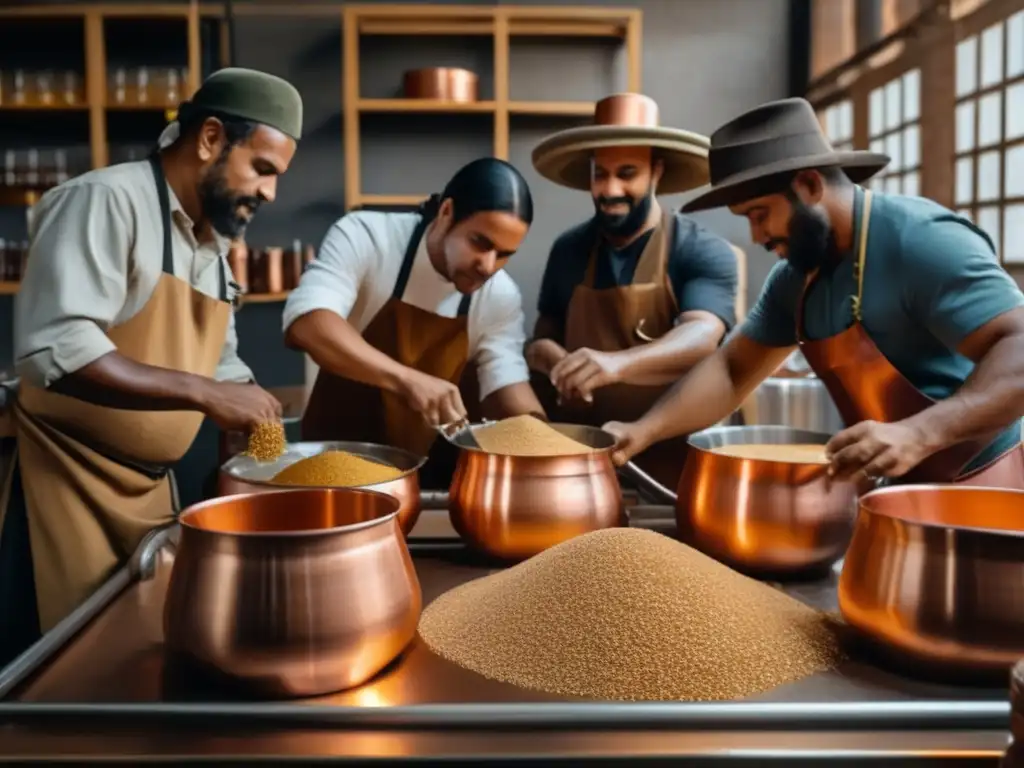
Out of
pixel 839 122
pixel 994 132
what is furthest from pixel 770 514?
pixel 839 122

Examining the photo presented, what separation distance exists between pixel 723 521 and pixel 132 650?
64cm

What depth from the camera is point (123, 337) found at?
4.98 feet

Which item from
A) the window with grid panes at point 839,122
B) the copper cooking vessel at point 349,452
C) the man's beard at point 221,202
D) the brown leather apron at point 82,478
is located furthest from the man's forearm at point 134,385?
the window with grid panes at point 839,122

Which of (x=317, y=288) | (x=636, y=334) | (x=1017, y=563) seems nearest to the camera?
(x=1017, y=563)

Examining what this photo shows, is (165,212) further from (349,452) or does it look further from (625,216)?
(625,216)

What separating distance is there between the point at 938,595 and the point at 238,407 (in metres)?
1.05

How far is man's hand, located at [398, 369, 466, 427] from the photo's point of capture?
5.08 ft

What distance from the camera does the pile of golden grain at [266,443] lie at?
118 centimetres

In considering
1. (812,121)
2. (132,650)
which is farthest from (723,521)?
(812,121)

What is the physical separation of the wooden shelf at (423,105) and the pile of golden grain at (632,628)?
9.30ft

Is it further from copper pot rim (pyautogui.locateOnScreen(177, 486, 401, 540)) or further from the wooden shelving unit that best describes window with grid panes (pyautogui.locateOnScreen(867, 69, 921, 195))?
copper pot rim (pyautogui.locateOnScreen(177, 486, 401, 540))

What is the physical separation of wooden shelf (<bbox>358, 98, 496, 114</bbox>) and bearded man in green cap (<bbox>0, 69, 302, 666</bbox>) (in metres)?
1.86

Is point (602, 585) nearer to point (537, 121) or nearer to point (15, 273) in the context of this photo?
point (537, 121)

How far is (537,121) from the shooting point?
141 inches
